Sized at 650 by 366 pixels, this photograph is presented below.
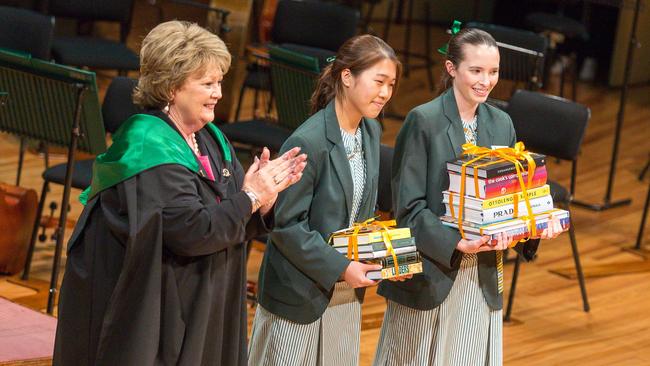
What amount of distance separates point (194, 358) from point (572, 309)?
10.5ft

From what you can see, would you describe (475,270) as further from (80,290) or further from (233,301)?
(80,290)

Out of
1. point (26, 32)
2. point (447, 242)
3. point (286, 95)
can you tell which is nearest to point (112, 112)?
point (286, 95)

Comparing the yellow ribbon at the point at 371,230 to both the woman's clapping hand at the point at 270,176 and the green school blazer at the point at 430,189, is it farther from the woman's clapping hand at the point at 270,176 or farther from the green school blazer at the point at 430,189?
the woman's clapping hand at the point at 270,176

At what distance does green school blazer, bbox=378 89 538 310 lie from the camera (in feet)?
11.7

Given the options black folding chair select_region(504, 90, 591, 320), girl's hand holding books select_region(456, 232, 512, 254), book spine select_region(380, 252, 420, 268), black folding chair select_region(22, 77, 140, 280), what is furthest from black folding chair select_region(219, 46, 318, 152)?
book spine select_region(380, 252, 420, 268)

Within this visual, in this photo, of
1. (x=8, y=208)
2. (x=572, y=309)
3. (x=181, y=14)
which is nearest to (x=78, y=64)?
(x=181, y=14)

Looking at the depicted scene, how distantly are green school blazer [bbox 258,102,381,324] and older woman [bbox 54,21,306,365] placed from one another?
366 millimetres

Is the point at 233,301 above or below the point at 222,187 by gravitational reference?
below

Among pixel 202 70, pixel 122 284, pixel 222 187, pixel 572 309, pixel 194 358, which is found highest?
pixel 202 70

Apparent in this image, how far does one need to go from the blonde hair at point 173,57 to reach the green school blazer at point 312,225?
0.56m

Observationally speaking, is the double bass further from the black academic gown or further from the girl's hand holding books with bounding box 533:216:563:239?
the girl's hand holding books with bounding box 533:216:563:239

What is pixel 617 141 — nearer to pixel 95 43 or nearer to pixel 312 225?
pixel 95 43

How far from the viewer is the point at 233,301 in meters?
3.03

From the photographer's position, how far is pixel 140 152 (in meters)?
2.82
